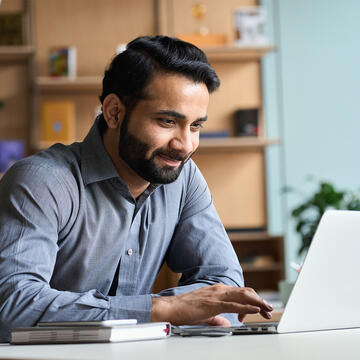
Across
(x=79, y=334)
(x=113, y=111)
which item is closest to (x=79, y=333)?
(x=79, y=334)

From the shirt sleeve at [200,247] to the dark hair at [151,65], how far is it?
1.04ft

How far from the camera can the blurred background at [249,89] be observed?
433 cm

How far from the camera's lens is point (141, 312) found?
4.22 ft

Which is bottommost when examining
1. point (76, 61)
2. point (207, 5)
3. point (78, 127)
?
point (78, 127)

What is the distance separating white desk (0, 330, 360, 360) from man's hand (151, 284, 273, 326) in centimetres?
11

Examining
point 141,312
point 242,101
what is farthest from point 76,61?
point 141,312

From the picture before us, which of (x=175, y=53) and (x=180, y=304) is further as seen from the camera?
(x=175, y=53)

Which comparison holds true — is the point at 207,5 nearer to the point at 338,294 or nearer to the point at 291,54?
the point at 291,54

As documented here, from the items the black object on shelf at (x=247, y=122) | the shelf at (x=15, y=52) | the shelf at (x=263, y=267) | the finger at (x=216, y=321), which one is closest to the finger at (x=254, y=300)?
the finger at (x=216, y=321)

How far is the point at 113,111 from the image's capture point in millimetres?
1680

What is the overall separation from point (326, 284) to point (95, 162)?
666mm

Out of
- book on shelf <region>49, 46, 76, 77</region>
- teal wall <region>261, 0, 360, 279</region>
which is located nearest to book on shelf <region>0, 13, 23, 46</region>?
book on shelf <region>49, 46, 76, 77</region>

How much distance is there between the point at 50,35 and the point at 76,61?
0.79 feet

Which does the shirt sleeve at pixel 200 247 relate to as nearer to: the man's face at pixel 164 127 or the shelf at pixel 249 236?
the man's face at pixel 164 127
